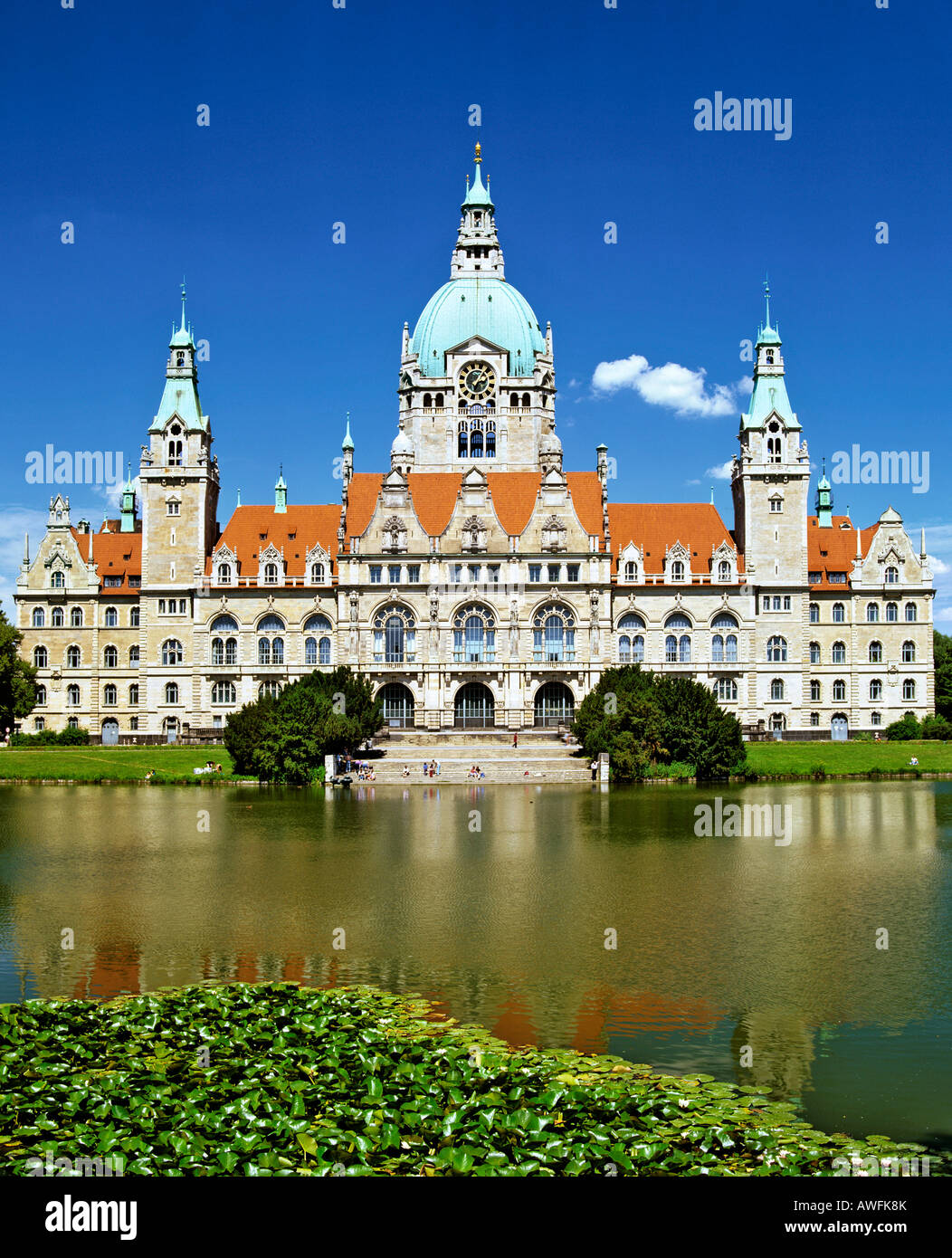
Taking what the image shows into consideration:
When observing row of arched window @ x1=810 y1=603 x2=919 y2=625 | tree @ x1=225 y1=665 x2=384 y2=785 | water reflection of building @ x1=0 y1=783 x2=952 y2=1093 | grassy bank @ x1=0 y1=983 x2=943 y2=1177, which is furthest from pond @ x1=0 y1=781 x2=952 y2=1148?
row of arched window @ x1=810 y1=603 x2=919 y2=625

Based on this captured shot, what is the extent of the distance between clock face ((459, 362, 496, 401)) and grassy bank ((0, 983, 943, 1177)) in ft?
286

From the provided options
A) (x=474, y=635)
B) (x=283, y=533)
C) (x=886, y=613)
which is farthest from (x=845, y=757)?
(x=283, y=533)

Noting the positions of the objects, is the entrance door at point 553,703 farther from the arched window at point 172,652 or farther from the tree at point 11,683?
the tree at point 11,683

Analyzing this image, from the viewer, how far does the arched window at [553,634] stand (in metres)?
85.0

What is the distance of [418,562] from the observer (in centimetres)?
8556

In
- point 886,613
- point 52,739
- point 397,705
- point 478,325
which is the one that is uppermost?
point 478,325

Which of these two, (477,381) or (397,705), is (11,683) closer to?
(397,705)

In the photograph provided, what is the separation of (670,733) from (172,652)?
4488 cm

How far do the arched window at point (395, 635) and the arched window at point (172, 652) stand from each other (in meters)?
16.3

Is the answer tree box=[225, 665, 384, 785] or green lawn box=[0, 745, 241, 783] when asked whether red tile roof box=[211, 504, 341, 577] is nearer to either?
green lawn box=[0, 745, 241, 783]

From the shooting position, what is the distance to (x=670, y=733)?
200 feet
